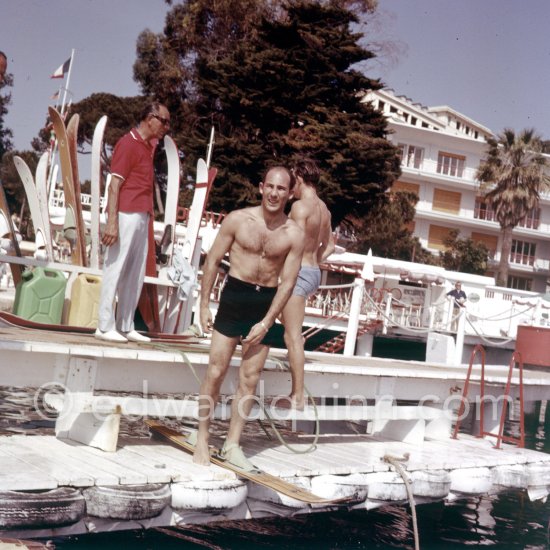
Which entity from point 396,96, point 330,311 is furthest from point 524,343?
point 396,96

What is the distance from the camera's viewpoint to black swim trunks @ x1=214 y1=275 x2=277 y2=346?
15.8 feet

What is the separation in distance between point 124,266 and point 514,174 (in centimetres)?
4174

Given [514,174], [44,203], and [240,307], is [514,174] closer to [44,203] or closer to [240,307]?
[44,203]

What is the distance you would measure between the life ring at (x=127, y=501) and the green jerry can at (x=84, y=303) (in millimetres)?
3683

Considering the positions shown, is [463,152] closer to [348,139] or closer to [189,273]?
[348,139]

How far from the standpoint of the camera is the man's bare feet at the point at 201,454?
5.02m

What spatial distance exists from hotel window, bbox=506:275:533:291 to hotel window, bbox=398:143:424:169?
10633 mm

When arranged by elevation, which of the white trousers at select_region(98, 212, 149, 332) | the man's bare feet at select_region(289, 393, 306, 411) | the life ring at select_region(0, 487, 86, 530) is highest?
the white trousers at select_region(98, 212, 149, 332)

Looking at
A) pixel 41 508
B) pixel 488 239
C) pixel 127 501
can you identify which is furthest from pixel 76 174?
pixel 488 239

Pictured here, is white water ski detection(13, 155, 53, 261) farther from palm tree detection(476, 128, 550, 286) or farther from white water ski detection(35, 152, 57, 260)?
palm tree detection(476, 128, 550, 286)

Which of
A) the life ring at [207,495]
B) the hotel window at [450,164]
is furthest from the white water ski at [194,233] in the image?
the hotel window at [450,164]

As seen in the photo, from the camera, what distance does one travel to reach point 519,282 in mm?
54250

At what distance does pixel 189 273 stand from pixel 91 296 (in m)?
1.10

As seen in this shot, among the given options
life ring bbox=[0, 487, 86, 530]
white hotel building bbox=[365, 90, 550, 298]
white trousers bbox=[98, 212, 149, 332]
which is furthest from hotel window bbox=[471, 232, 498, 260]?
life ring bbox=[0, 487, 86, 530]
